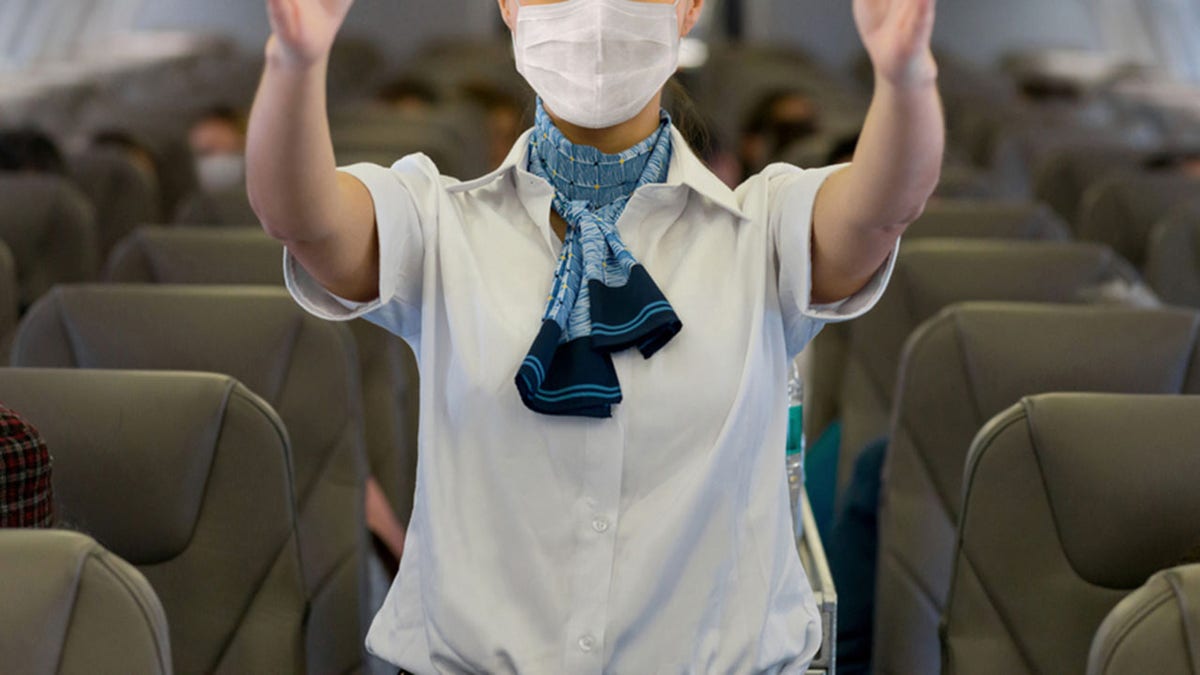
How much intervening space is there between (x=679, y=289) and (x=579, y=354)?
0.46 ft

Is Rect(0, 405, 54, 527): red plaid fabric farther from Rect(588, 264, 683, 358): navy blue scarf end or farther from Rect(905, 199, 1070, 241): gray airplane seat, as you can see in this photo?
Rect(905, 199, 1070, 241): gray airplane seat

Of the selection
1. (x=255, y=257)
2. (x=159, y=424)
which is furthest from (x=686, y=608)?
(x=255, y=257)

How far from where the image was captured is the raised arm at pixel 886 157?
1.33m

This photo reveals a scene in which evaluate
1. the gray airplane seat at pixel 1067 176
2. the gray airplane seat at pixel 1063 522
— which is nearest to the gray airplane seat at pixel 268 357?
the gray airplane seat at pixel 1063 522

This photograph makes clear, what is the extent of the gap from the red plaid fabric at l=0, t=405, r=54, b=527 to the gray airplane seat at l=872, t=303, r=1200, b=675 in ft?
4.84

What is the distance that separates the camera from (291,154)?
1378 millimetres

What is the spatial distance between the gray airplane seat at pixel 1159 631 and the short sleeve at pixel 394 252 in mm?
843

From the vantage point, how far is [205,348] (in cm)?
262

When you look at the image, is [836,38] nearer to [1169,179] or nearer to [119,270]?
[1169,179]

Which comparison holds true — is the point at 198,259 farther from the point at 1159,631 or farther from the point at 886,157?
the point at 1159,631

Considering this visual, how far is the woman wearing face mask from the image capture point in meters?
1.56

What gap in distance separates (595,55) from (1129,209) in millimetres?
3859

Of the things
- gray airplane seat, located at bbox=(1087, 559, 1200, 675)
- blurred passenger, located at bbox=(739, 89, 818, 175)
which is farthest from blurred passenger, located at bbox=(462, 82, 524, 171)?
gray airplane seat, located at bbox=(1087, 559, 1200, 675)

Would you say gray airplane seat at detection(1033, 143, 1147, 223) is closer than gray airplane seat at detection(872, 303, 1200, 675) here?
No
